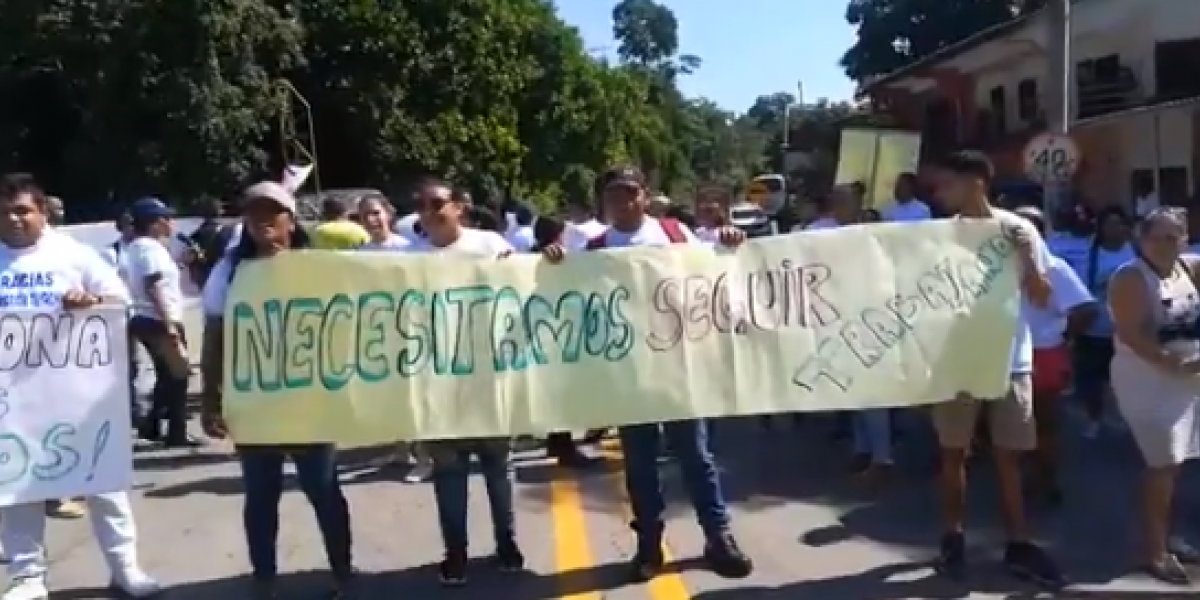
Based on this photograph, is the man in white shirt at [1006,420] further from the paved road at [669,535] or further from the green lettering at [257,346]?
the green lettering at [257,346]

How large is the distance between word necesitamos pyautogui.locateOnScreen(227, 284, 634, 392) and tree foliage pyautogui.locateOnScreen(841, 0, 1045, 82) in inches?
2140

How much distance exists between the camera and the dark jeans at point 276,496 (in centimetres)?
678

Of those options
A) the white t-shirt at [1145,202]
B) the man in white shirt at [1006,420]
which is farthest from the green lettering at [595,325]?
the white t-shirt at [1145,202]

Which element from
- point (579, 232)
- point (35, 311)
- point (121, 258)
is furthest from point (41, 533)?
point (579, 232)

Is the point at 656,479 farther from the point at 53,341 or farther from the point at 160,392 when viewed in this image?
the point at 160,392

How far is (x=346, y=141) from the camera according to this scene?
4053 centimetres

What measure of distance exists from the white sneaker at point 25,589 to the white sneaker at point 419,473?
342 centimetres

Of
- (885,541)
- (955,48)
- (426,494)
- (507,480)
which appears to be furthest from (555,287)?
(955,48)

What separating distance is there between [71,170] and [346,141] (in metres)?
7.41

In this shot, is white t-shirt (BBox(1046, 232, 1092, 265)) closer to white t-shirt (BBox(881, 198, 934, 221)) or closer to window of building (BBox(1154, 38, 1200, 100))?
white t-shirt (BBox(881, 198, 934, 221))

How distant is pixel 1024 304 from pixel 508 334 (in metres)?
2.30

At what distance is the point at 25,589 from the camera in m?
6.95

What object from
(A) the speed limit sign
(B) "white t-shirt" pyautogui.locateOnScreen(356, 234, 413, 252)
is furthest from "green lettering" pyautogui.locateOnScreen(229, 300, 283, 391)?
(A) the speed limit sign

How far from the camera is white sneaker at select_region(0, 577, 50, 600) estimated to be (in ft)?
22.7
